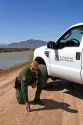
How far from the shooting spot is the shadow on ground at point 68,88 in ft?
29.4

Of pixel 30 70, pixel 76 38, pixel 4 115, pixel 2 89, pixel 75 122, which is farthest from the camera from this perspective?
pixel 2 89

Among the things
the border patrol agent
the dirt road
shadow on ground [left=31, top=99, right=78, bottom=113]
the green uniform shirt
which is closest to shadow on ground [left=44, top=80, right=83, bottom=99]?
the dirt road

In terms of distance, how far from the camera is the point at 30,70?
7.38 m

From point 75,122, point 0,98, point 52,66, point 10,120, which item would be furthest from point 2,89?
point 75,122

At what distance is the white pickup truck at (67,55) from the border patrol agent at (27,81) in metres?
0.72

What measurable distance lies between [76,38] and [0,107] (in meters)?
2.54

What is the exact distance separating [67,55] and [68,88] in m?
2.22

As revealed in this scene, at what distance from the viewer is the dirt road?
646 centimetres

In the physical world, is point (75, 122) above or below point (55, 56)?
below

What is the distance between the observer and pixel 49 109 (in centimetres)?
735

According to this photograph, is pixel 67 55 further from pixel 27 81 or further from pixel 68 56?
pixel 27 81

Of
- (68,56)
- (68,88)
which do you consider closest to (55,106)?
(68,56)

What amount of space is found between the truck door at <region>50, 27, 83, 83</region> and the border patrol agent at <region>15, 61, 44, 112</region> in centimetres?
71

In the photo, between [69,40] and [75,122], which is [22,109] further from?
[69,40]
